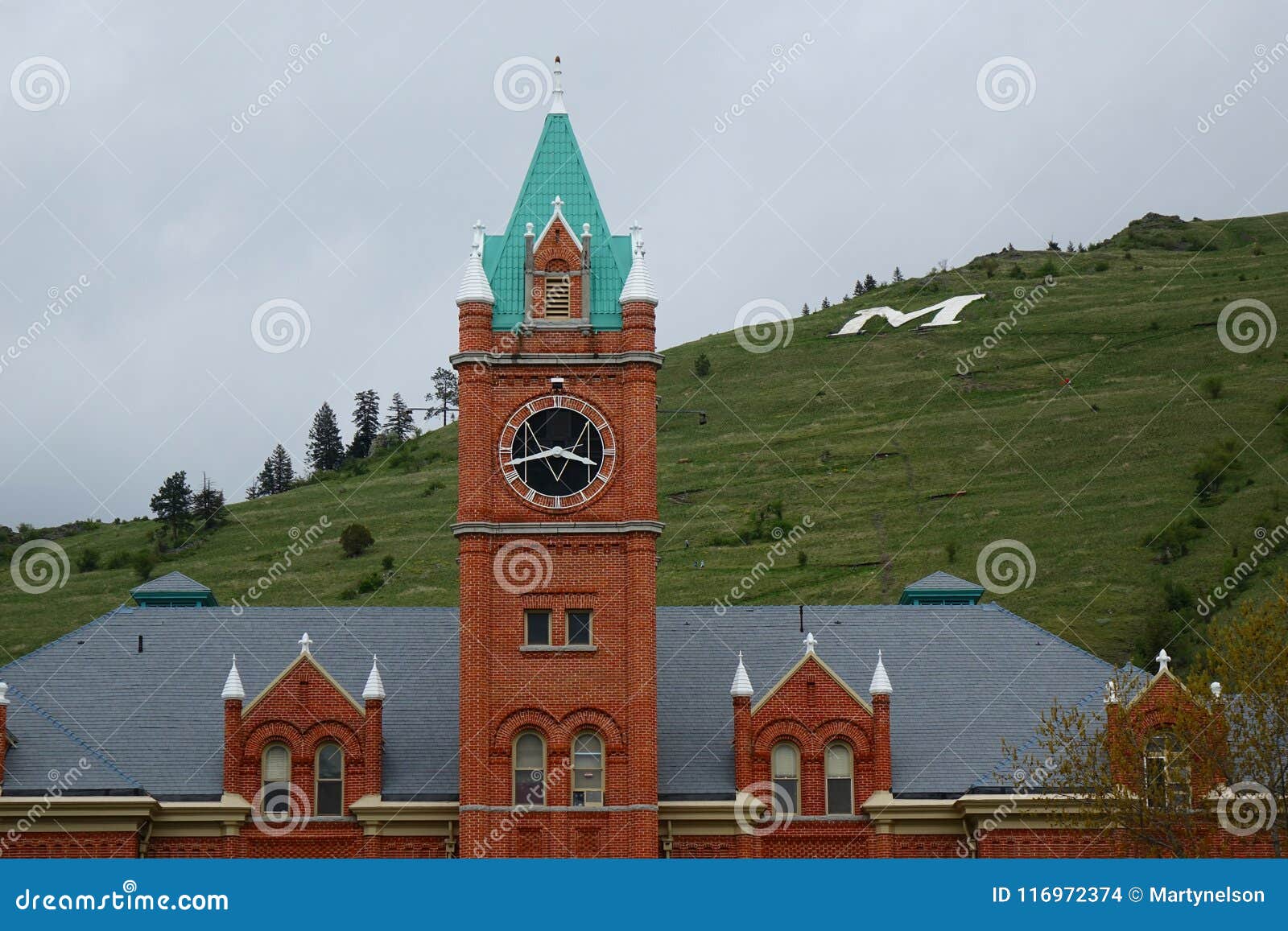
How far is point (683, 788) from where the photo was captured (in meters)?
60.0

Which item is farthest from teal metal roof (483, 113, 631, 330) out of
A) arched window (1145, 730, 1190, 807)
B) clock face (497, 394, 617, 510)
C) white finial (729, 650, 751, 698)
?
arched window (1145, 730, 1190, 807)

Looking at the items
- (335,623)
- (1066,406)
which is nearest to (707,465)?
(1066,406)

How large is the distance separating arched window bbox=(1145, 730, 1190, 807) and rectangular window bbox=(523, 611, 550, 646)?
57.1 ft

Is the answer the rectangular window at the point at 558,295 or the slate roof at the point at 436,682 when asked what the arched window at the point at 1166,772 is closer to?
the slate roof at the point at 436,682

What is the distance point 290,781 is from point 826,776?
15735 mm

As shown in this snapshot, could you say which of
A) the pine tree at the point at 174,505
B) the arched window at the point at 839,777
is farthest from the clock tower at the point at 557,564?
the pine tree at the point at 174,505

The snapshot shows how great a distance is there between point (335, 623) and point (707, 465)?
4310 inches

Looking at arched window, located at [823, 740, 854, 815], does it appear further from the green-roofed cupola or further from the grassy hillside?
the grassy hillside

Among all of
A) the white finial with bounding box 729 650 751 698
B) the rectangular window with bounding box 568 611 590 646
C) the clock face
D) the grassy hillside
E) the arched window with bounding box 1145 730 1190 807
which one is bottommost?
the arched window with bounding box 1145 730 1190 807

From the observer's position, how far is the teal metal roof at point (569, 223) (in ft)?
200

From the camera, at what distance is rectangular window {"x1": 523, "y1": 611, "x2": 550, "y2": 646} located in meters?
59.1

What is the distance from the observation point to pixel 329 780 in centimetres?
6022

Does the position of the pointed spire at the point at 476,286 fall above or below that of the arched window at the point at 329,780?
above

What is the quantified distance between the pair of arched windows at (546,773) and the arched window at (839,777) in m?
6.84
